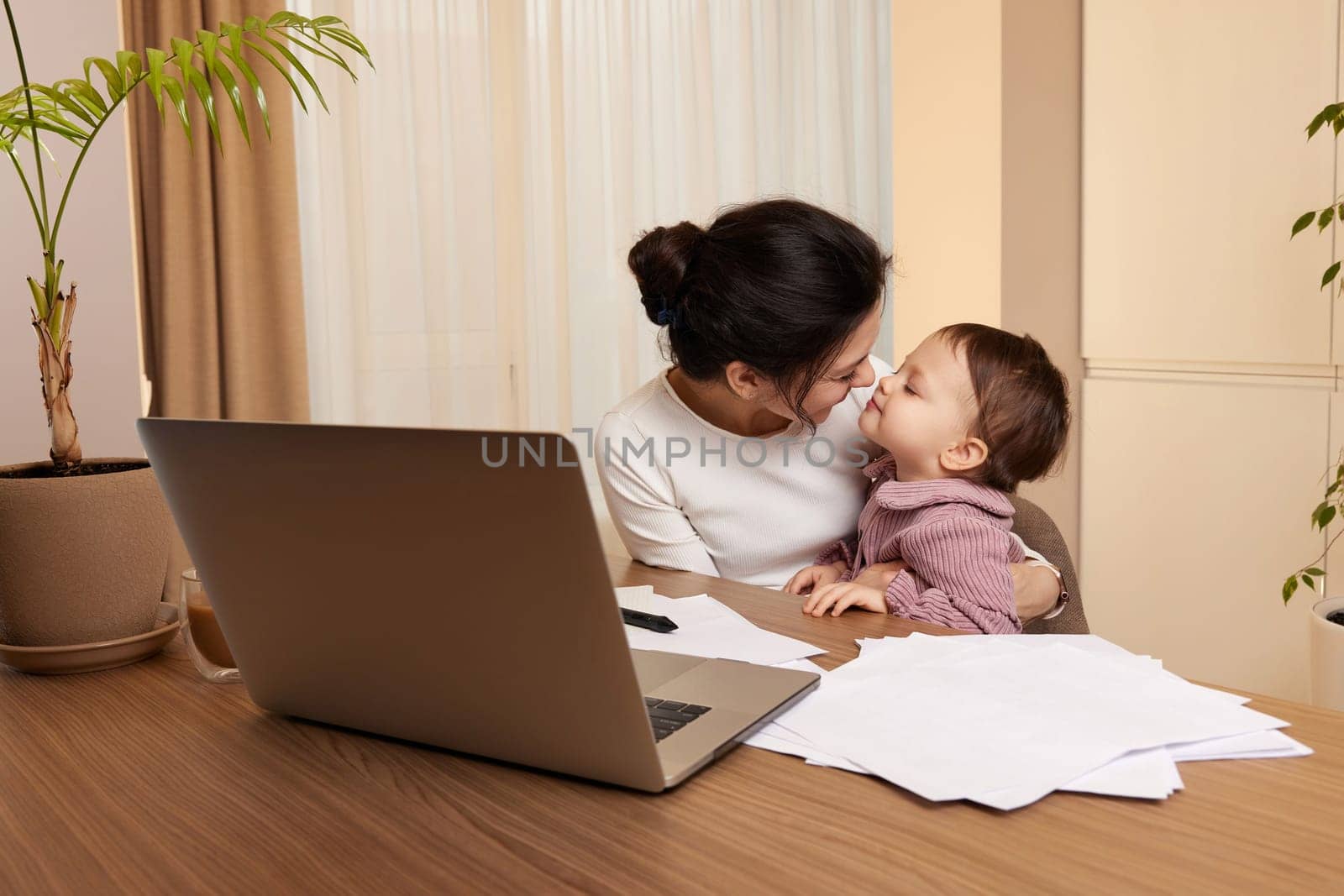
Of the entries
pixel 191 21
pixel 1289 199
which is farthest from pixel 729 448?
pixel 191 21

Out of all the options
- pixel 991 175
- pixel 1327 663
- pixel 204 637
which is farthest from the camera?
pixel 991 175

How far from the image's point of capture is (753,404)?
5.83ft

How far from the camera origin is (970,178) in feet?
12.7

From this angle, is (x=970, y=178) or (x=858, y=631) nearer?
(x=858, y=631)

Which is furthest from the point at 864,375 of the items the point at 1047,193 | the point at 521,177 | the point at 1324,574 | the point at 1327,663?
the point at 521,177

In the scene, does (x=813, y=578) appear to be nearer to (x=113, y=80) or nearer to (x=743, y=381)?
(x=743, y=381)

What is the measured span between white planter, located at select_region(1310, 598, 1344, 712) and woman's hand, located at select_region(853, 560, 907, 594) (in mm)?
1098

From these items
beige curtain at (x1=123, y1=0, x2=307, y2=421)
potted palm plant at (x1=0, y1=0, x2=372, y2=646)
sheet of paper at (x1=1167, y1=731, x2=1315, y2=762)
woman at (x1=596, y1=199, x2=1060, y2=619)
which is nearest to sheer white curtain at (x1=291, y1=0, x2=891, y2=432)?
beige curtain at (x1=123, y1=0, x2=307, y2=421)

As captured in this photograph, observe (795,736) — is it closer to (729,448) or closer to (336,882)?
(336,882)

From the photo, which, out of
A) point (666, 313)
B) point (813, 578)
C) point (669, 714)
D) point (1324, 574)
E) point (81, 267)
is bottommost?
point (1324, 574)

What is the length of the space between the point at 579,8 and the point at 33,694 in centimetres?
283

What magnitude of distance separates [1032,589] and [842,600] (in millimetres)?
377

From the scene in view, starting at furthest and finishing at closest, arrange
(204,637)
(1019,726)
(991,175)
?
1. (991,175)
2. (204,637)
3. (1019,726)

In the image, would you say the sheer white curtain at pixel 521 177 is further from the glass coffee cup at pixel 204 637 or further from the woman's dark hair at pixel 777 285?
the glass coffee cup at pixel 204 637
